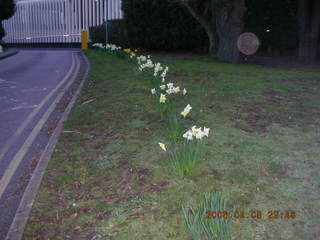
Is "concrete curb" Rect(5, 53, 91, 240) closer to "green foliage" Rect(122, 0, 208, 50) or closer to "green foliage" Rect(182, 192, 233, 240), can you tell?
"green foliage" Rect(182, 192, 233, 240)

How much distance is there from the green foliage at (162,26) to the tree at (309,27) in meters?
5.24

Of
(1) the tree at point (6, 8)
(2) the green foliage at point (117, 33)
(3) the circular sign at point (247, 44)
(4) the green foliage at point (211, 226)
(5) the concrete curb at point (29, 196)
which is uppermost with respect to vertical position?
(1) the tree at point (6, 8)

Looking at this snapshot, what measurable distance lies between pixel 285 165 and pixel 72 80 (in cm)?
842

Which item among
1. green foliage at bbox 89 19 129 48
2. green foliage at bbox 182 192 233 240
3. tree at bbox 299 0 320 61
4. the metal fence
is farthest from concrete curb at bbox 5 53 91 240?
the metal fence

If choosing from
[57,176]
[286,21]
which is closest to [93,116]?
[57,176]

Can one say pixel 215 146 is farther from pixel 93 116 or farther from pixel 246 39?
pixel 246 39

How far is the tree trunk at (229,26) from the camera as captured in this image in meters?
14.4

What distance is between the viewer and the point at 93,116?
654cm

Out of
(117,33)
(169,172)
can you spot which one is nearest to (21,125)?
(169,172)

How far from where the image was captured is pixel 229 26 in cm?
1473

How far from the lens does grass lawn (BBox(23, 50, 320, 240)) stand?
3.14 meters
